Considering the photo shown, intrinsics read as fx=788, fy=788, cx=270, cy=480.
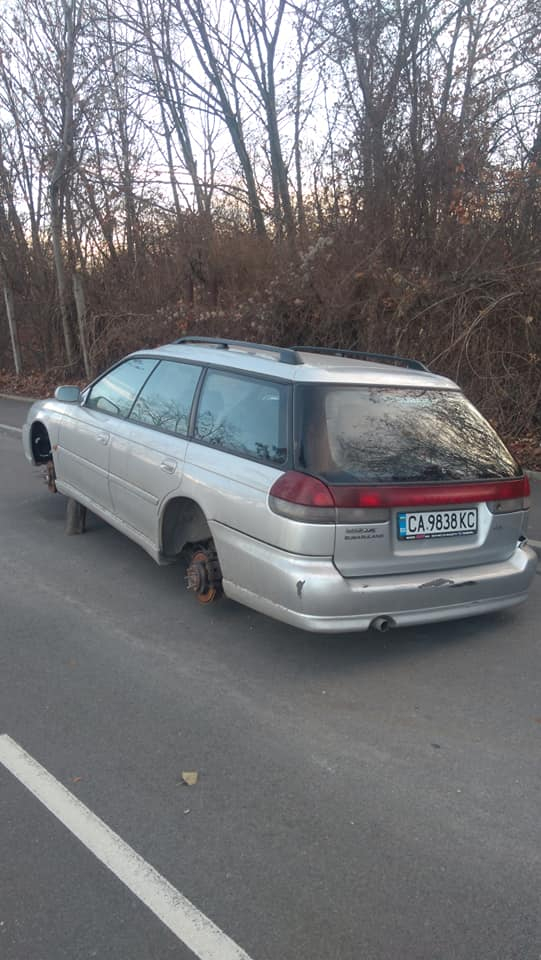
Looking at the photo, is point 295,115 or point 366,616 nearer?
point 366,616

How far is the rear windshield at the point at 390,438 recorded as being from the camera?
4141 millimetres

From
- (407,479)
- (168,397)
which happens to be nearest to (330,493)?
(407,479)

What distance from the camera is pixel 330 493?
3.98m

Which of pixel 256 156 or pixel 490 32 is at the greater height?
pixel 490 32

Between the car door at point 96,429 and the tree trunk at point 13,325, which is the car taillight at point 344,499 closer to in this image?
the car door at point 96,429

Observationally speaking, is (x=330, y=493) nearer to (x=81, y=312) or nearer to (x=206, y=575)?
(x=206, y=575)

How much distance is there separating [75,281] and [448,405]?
16092 millimetres

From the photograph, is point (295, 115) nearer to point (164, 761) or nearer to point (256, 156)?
point (256, 156)

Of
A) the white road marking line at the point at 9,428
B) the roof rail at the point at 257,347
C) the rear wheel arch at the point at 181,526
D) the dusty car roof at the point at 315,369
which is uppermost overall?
the roof rail at the point at 257,347

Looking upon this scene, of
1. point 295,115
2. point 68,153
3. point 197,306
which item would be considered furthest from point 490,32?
point 68,153

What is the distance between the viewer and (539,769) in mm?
3322

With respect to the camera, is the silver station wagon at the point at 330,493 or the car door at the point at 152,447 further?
the car door at the point at 152,447

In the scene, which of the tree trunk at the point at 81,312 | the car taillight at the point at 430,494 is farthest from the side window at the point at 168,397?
the tree trunk at the point at 81,312

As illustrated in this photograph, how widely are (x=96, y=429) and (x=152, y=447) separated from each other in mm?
1058
